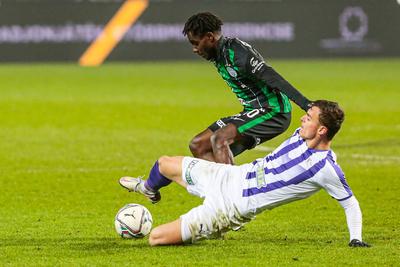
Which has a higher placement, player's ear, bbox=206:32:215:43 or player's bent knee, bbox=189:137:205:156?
player's ear, bbox=206:32:215:43

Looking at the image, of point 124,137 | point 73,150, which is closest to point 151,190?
point 73,150

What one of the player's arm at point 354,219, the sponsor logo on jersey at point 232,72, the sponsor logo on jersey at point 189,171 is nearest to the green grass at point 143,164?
the player's arm at point 354,219

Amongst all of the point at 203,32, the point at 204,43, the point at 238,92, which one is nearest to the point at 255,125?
the point at 238,92

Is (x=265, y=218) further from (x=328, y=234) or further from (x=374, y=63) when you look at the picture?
(x=374, y=63)

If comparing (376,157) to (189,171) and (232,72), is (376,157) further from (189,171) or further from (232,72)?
(189,171)

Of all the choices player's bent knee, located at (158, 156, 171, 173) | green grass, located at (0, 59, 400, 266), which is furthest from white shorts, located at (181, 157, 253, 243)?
player's bent knee, located at (158, 156, 171, 173)

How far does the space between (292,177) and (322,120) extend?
516 millimetres

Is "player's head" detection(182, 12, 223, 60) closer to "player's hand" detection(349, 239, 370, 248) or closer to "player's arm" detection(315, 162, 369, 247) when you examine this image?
"player's arm" detection(315, 162, 369, 247)

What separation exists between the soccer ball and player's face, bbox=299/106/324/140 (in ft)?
5.15

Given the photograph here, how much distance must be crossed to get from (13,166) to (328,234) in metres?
5.72

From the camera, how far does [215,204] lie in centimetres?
817

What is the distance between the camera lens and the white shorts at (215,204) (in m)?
8.10

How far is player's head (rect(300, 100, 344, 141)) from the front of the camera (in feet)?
25.7

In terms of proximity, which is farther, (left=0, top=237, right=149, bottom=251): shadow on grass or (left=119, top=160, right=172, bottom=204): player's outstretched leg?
(left=119, top=160, right=172, bottom=204): player's outstretched leg
